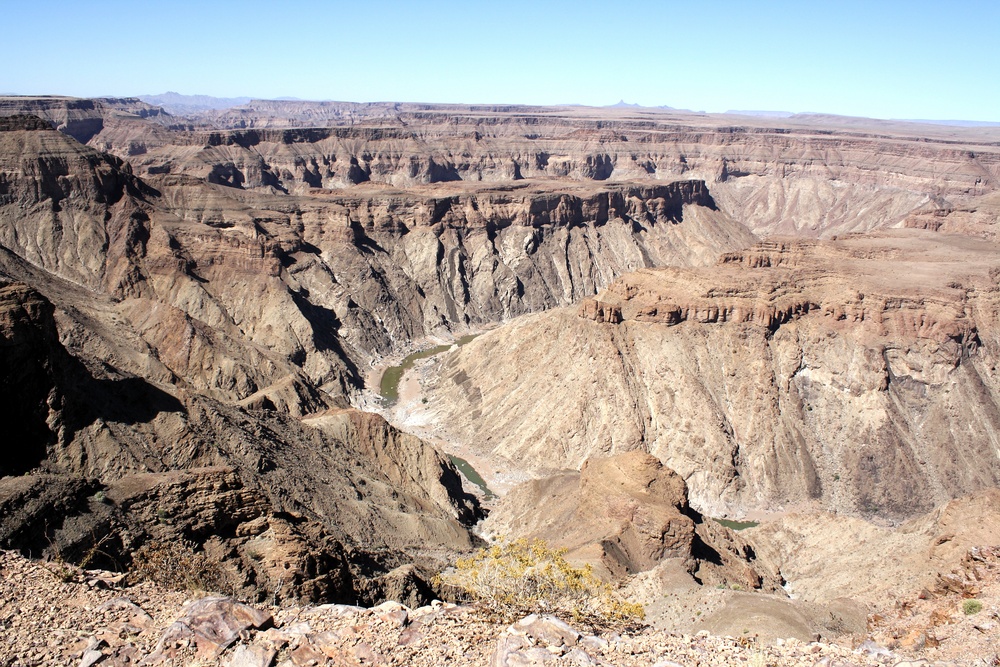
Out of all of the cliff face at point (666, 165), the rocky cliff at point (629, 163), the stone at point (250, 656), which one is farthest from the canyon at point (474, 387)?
the rocky cliff at point (629, 163)

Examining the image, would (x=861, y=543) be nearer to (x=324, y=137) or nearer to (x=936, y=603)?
(x=936, y=603)

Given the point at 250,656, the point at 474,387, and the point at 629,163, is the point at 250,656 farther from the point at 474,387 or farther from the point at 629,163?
the point at 629,163

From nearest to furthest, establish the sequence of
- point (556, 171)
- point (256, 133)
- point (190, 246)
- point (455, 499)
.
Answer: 1. point (455, 499)
2. point (190, 246)
3. point (256, 133)
4. point (556, 171)

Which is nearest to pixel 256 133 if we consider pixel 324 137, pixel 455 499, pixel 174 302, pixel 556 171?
pixel 324 137

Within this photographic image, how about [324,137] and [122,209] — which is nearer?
[122,209]

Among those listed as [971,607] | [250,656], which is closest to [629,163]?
[971,607]

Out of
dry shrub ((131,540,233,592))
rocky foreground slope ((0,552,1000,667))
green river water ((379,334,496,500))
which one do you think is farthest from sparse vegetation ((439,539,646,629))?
green river water ((379,334,496,500))
